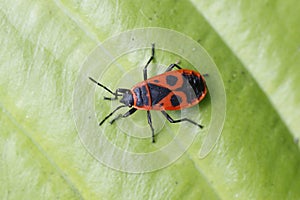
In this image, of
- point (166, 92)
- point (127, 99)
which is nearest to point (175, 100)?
point (166, 92)

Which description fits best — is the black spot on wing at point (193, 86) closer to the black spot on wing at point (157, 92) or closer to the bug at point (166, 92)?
the bug at point (166, 92)

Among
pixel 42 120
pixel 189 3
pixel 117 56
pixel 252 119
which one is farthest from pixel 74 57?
pixel 252 119

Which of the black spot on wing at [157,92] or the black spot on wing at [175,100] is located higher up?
the black spot on wing at [157,92]

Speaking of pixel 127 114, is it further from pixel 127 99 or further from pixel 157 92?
pixel 157 92

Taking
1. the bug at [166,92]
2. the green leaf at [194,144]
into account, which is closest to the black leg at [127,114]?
the bug at [166,92]

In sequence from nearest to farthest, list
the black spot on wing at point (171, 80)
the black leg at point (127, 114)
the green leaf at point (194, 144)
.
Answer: the green leaf at point (194, 144) → the black leg at point (127, 114) → the black spot on wing at point (171, 80)

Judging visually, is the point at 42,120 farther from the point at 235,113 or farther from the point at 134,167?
the point at 235,113

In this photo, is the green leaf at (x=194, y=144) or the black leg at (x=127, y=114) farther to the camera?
the black leg at (x=127, y=114)
